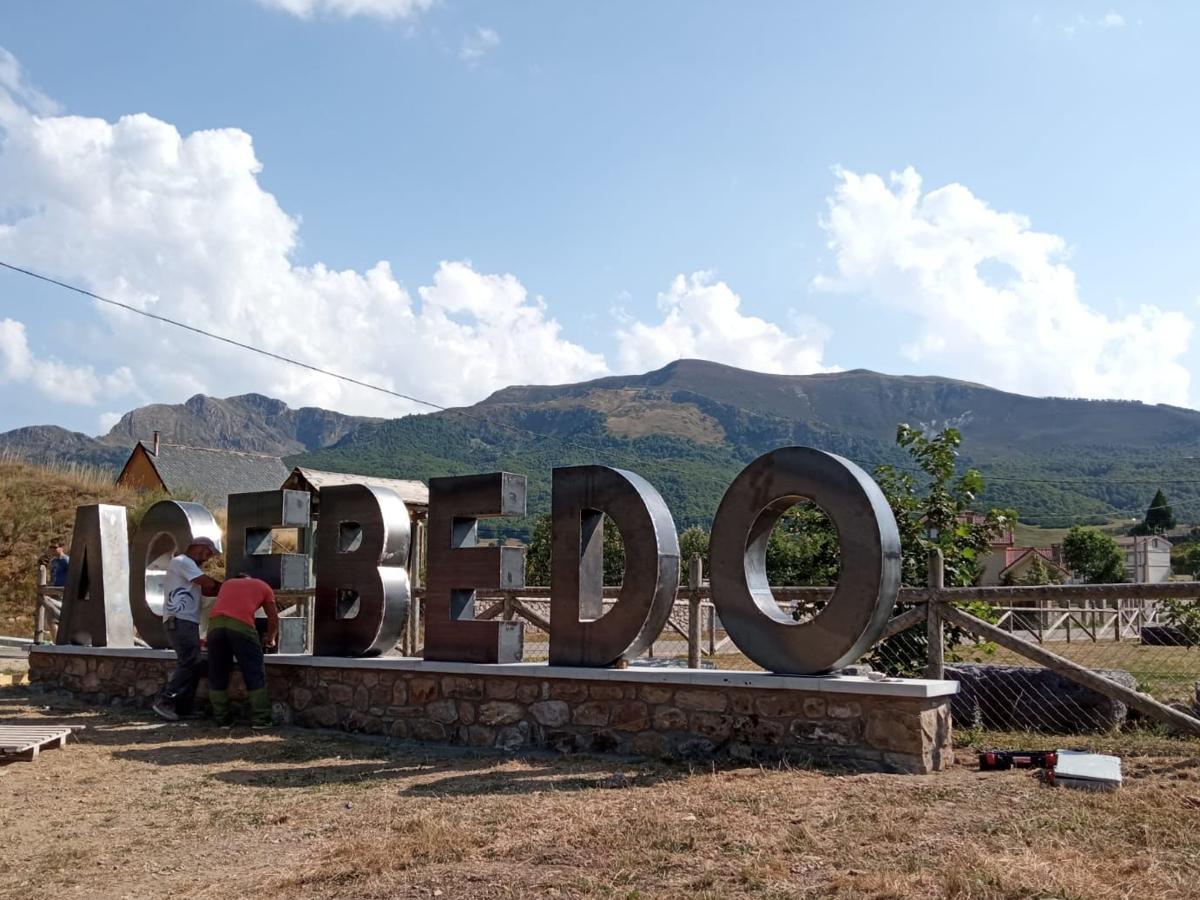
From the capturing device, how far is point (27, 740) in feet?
28.9

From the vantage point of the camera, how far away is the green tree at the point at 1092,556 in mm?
69875

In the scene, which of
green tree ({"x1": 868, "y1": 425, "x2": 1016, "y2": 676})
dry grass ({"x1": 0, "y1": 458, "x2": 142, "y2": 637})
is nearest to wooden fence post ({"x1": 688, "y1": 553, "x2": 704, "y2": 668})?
green tree ({"x1": 868, "y1": 425, "x2": 1016, "y2": 676})

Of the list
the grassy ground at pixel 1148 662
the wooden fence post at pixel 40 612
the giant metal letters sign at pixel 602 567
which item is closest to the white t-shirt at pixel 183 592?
the giant metal letters sign at pixel 602 567

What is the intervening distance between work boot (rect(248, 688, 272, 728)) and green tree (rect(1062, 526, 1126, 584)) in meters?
67.7

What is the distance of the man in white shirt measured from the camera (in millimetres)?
11133

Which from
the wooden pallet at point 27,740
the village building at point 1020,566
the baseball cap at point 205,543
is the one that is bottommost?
the village building at point 1020,566

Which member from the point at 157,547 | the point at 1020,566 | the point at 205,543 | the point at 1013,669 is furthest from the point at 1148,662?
the point at 1020,566

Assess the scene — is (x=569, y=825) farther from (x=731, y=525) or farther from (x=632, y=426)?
(x=632, y=426)

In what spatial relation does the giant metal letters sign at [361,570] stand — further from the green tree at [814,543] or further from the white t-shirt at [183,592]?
the green tree at [814,543]

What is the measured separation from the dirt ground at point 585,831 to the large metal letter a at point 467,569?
1342 millimetres

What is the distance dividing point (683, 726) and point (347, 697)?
3.75m

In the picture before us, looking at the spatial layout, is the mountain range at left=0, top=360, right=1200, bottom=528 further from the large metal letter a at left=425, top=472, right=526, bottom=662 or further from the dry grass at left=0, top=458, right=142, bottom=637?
the large metal letter a at left=425, top=472, right=526, bottom=662

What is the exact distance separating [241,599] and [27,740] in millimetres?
2340

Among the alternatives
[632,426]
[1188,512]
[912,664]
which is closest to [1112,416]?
[1188,512]
